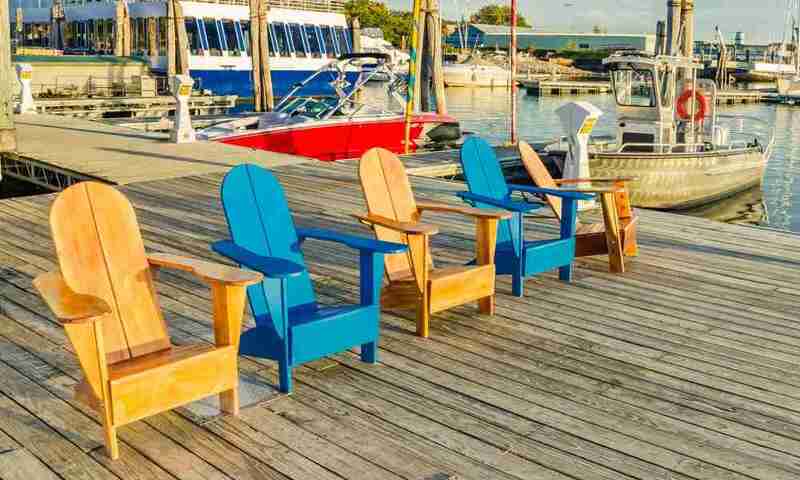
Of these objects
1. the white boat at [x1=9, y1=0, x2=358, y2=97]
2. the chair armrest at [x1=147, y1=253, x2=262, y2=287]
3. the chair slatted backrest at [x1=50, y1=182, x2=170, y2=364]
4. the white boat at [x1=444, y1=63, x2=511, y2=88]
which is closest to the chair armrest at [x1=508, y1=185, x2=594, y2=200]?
the chair armrest at [x1=147, y1=253, x2=262, y2=287]

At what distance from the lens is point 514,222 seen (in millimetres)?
5211

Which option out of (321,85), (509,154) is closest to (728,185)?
(509,154)

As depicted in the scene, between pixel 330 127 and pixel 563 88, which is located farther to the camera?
pixel 563 88

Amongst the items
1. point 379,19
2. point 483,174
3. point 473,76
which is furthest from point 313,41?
point 379,19

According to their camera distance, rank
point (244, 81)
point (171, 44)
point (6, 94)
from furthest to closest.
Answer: point (244, 81) < point (171, 44) < point (6, 94)

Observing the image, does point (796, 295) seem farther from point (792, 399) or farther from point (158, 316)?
point (158, 316)

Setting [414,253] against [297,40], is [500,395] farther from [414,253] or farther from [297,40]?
[297,40]

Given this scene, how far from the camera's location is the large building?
109m

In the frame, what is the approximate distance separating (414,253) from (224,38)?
30613 millimetres

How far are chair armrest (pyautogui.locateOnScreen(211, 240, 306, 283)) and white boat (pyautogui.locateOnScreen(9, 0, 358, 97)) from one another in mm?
28112

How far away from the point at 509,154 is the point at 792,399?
482 inches

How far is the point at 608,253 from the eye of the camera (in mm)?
6055

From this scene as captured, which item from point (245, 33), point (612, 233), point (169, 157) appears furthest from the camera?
point (245, 33)

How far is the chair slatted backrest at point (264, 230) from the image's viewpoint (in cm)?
371
